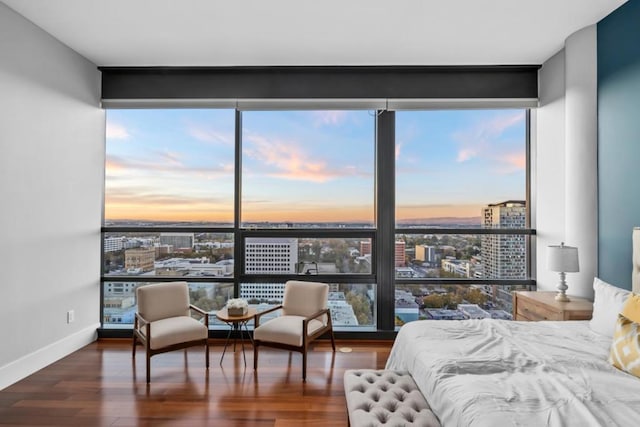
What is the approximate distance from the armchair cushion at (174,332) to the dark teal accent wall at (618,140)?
3628 mm

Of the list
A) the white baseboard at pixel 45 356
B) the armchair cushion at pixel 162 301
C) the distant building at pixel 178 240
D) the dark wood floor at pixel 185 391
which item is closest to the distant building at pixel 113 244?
the distant building at pixel 178 240

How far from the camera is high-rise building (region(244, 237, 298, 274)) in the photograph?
3.98 metres

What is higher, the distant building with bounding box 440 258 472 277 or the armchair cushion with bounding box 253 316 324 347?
the distant building with bounding box 440 258 472 277

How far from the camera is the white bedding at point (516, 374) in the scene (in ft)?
4.48

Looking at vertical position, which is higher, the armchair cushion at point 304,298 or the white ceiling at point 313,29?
the white ceiling at point 313,29

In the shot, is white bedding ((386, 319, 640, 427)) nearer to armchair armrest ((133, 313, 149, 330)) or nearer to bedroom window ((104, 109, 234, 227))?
armchair armrest ((133, 313, 149, 330))

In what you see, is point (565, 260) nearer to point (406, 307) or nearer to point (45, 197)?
point (406, 307)

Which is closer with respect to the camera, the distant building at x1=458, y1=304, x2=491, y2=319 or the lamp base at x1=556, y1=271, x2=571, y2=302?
the lamp base at x1=556, y1=271, x2=571, y2=302

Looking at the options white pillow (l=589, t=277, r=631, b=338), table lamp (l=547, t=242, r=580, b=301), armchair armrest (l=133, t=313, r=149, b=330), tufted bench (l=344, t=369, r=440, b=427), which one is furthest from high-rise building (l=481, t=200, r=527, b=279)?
armchair armrest (l=133, t=313, r=149, b=330)

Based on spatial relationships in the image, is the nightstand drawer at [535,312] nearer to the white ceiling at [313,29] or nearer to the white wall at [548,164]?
the white wall at [548,164]

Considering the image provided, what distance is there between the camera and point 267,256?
3.98m

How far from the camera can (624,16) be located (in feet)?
9.01

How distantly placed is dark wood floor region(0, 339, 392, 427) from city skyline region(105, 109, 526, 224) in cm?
151

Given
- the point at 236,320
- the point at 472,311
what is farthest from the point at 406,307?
the point at 236,320
